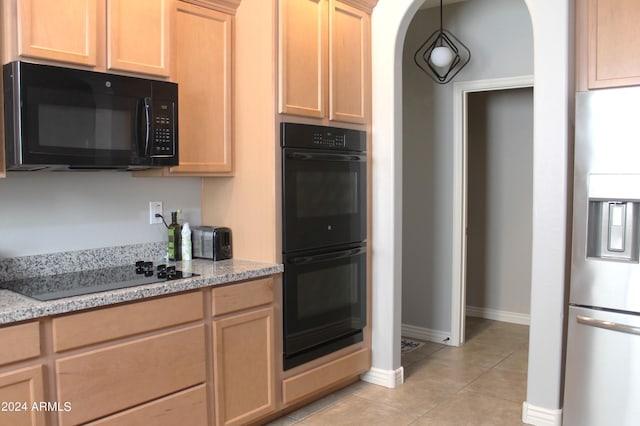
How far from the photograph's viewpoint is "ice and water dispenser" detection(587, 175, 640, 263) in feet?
8.52

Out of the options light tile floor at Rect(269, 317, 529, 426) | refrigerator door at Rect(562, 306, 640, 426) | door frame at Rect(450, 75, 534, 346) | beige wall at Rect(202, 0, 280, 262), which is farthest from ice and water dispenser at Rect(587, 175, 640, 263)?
door frame at Rect(450, 75, 534, 346)

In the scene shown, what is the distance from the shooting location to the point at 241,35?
3025 millimetres

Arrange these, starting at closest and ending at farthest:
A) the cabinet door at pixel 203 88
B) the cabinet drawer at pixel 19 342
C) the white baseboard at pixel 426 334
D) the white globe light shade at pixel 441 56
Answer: the cabinet drawer at pixel 19 342, the cabinet door at pixel 203 88, the white globe light shade at pixel 441 56, the white baseboard at pixel 426 334

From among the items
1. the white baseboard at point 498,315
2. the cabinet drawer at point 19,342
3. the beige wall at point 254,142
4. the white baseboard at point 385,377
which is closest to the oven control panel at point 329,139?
the beige wall at point 254,142

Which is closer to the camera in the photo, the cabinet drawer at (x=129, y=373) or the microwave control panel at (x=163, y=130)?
the cabinet drawer at (x=129, y=373)

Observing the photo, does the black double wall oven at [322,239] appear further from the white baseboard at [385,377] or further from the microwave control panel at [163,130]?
the microwave control panel at [163,130]

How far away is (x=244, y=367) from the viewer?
2.77m

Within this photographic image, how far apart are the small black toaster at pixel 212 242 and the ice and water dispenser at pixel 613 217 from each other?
1873mm

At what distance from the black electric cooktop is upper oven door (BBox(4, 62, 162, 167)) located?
0.51 meters

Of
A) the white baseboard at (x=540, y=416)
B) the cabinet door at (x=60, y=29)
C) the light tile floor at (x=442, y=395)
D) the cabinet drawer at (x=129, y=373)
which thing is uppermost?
the cabinet door at (x=60, y=29)

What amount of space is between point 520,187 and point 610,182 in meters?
2.57

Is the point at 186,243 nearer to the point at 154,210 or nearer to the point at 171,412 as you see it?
the point at 154,210

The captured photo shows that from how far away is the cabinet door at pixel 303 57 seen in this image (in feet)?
9.60

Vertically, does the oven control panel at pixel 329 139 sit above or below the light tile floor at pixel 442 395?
above
